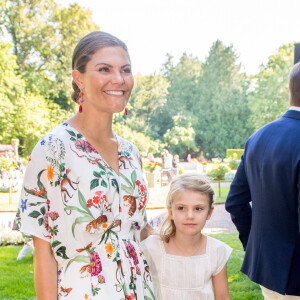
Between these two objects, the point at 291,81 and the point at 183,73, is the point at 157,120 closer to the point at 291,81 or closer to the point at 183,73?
the point at 183,73

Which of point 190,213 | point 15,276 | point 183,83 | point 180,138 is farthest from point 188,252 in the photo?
point 183,83

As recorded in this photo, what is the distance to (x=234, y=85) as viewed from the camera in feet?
153

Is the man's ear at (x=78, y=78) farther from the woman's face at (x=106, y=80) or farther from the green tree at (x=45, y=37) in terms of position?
the green tree at (x=45, y=37)

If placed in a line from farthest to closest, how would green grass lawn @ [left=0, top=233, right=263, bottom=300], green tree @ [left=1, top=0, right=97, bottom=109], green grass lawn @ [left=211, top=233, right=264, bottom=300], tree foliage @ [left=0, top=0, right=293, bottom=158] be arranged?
green tree @ [left=1, top=0, right=97, bottom=109] < tree foliage @ [left=0, top=0, right=293, bottom=158] < green grass lawn @ [left=0, top=233, right=263, bottom=300] < green grass lawn @ [left=211, top=233, right=264, bottom=300]

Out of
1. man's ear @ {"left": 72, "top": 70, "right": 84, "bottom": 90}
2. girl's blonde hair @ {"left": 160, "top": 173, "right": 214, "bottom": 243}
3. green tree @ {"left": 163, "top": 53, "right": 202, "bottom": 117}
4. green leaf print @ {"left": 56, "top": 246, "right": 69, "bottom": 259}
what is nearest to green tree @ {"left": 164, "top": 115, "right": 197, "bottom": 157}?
green tree @ {"left": 163, "top": 53, "right": 202, "bottom": 117}

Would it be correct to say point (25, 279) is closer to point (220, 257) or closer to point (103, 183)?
point (220, 257)

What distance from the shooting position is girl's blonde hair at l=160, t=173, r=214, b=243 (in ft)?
7.04

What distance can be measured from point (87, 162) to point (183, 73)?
48478mm

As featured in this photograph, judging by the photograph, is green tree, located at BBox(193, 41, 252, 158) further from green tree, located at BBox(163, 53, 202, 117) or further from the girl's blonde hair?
the girl's blonde hair

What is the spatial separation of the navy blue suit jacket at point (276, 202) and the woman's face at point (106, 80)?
74 cm

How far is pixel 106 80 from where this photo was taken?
5.56ft

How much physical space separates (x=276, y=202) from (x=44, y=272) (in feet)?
3.56

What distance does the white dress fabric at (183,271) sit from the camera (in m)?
2.08

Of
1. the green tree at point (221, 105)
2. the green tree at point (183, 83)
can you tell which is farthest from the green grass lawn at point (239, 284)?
the green tree at point (183, 83)
